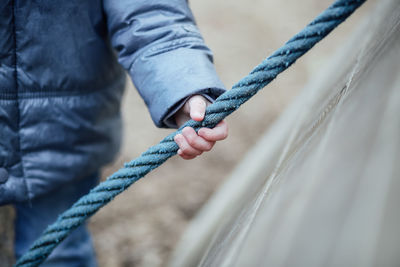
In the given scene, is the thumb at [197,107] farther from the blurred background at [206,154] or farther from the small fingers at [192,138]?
the blurred background at [206,154]

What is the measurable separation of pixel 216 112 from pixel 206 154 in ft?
4.51

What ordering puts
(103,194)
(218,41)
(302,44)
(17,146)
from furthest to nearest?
(218,41) → (17,146) → (103,194) → (302,44)

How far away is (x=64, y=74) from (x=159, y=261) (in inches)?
36.1

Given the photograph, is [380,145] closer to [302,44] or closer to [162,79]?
[302,44]

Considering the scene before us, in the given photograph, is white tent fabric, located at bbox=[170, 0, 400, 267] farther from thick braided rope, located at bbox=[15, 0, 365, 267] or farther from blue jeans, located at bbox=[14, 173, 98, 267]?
blue jeans, located at bbox=[14, 173, 98, 267]

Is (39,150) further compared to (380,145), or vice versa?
(39,150)

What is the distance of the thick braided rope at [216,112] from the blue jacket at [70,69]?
0.25 ft

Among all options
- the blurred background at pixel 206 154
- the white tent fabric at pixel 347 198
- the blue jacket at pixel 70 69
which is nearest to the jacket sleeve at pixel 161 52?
the blue jacket at pixel 70 69

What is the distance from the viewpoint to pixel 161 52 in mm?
708

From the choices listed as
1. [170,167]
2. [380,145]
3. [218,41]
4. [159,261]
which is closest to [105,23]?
[380,145]

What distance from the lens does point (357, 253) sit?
0.25 meters

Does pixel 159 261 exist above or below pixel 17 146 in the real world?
below

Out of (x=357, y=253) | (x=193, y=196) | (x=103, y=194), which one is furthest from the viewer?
(x=193, y=196)

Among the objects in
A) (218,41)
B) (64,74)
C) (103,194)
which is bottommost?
(218,41)
